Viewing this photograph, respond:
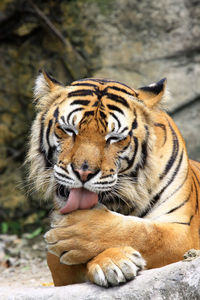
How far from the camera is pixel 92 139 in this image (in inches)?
117

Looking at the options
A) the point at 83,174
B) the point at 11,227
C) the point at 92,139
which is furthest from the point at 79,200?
the point at 11,227

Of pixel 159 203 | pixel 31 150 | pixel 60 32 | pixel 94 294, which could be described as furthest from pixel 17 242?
pixel 94 294

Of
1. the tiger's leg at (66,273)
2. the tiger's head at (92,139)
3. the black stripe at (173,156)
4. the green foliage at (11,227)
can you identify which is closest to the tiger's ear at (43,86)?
the tiger's head at (92,139)

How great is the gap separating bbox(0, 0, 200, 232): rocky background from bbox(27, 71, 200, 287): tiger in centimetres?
295

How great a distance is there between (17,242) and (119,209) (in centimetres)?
359

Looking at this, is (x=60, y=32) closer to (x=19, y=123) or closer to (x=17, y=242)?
(x=19, y=123)

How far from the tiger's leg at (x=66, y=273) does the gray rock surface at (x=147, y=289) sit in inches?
10.3

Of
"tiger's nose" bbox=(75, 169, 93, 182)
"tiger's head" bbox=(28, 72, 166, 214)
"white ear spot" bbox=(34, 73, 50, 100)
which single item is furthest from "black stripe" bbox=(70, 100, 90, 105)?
"tiger's nose" bbox=(75, 169, 93, 182)

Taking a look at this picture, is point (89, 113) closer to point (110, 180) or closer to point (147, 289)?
point (110, 180)

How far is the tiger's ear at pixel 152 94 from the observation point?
346cm

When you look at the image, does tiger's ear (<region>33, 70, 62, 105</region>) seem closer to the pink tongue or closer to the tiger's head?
the tiger's head

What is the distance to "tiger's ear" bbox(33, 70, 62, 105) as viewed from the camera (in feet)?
11.6

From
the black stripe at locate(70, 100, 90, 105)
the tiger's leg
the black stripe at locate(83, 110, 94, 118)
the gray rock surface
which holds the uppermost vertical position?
the black stripe at locate(70, 100, 90, 105)

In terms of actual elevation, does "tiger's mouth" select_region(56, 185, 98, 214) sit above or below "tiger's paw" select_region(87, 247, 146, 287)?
above
